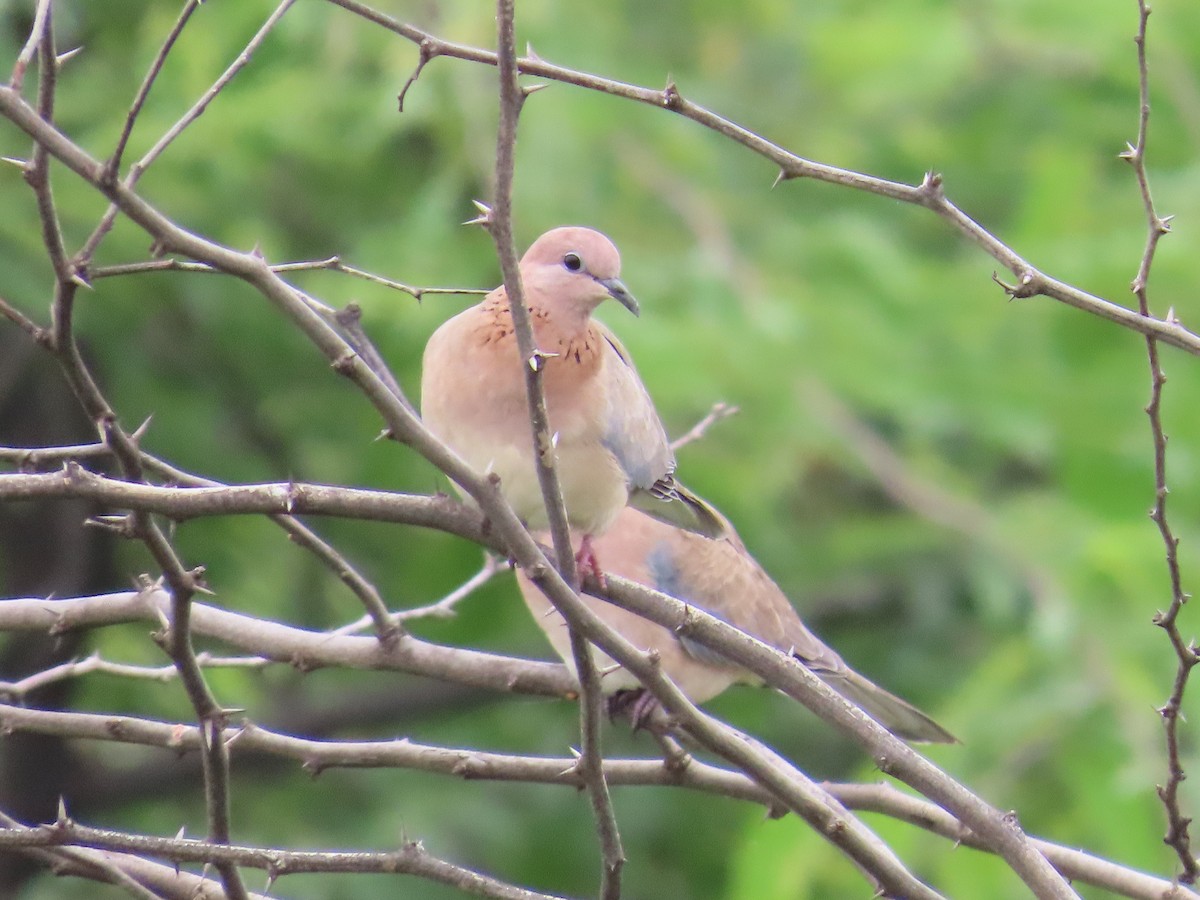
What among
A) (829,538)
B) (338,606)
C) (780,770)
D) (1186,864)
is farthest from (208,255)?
(338,606)

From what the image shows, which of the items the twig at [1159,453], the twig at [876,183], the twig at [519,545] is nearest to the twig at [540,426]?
the twig at [519,545]

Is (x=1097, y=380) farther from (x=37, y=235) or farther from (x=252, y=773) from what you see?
(x=252, y=773)

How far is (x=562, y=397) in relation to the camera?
2.47 meters

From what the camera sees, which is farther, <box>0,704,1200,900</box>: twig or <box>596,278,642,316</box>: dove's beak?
<box>596,278,642,316</box>: dove's beak

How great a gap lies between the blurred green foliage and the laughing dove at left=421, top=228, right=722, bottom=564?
1038 millimetres

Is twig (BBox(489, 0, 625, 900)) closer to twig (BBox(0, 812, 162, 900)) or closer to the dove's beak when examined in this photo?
twig (BBox(0, 812, 162, 900))

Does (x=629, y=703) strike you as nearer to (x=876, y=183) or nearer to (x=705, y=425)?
(x=705, y=425)

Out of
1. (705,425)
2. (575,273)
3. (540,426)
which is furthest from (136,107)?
(705,425)

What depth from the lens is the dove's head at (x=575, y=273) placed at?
259 cm

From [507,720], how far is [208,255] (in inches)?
192

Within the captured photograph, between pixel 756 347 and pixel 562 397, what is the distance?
1783 millimetres

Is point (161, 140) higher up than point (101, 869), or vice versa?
point (161, 140)

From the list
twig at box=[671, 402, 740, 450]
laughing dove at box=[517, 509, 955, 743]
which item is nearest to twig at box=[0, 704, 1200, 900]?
twig at box=[671, 402, 740, 450]

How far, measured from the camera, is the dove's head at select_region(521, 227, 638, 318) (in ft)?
8.50
